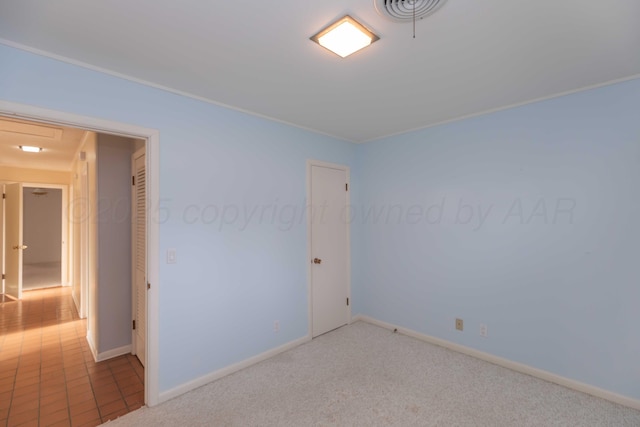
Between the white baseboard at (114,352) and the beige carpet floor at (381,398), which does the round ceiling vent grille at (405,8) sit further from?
the white baseboard at (114,352)

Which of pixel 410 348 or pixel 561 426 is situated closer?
pixel 561 426

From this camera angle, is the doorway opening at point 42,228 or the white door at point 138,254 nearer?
the white door at point 138,254

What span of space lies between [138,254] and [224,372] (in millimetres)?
1562

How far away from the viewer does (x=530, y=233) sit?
2.68 meters

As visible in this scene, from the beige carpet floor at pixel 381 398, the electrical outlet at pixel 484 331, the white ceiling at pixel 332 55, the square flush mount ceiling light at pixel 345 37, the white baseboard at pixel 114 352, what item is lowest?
the beige carpet floor at pixel 381 398

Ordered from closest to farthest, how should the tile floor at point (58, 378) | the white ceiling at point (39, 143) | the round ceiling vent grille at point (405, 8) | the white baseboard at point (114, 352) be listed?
the round ceiling vent grille at point (405, 8) → the tile floor at point (58, 378) → the white baseboard at point (114, 352) → the white ceiling at point (39, 143)

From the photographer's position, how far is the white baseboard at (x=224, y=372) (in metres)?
2.34

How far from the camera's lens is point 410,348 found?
3199 millimetres

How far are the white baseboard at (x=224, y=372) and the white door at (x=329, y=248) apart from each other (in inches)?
15.3

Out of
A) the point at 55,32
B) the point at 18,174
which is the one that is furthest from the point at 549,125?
the point at 18,174

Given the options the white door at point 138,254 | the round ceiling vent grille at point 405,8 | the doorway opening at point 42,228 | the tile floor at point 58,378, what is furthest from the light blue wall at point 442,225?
the doorway opening at point 42,228

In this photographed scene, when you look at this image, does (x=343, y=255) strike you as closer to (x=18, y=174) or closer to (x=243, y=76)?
(x=243, y=76)

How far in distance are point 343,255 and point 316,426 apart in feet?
7.07

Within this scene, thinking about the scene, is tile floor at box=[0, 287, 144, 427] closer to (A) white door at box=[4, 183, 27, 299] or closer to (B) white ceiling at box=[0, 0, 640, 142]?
(A) white door at box=[4, 183, 27, 299]
